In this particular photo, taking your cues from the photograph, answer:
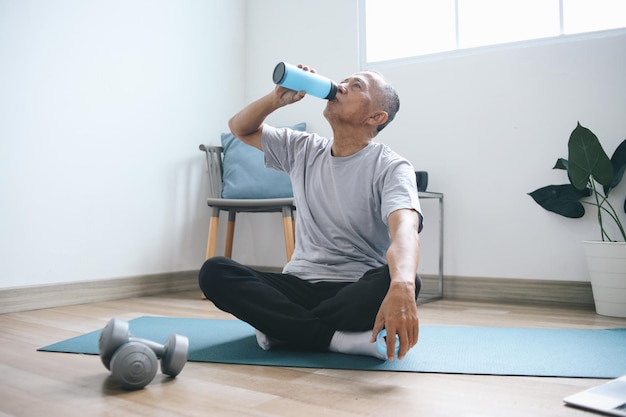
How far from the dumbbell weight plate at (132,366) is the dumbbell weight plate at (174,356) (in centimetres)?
7

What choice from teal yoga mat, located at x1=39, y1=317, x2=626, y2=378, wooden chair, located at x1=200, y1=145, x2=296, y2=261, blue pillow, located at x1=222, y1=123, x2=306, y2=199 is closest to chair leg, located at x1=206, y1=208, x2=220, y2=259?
wooden chair, located at x1=200, y1=145, x2=296, y2=261

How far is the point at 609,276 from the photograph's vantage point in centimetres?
215

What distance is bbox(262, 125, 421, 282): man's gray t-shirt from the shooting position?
5.06 ft

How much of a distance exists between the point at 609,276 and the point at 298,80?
1.44m

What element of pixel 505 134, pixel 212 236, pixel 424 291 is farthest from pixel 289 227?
pixel 505 134

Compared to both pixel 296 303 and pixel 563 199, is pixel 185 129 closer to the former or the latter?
pixel 296 303

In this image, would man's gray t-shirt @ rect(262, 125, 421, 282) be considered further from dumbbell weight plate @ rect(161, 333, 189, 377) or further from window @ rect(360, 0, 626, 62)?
window @ rect(360, 0, 626, 62)

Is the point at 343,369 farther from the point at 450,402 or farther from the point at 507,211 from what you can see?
the point at 507,211

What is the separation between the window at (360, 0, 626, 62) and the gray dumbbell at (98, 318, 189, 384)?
213cm

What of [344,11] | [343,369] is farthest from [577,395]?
[344,11]

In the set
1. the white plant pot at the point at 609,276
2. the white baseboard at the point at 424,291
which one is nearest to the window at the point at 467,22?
the white plant pot at the point at 609,276

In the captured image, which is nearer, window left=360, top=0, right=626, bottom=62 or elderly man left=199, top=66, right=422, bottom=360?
elderly man left=199, top=66, right=422, bottom=360

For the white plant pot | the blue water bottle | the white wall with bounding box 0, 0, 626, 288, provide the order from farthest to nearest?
the white wall with bounding box 0, 0, 626, 288
the white plant pot
the blue water bottle

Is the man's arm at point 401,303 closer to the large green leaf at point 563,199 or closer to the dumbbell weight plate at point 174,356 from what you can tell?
the dumbbell weight plate at point 174,356
